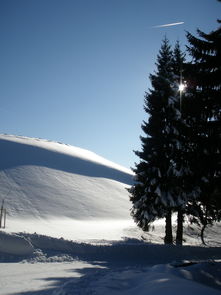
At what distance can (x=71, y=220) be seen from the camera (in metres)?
35.8

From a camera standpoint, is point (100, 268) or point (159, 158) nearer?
point (100, 268)

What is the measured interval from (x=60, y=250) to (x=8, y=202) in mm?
22109

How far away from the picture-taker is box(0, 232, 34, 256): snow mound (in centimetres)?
1623

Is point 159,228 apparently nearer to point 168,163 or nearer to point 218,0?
point 168,163

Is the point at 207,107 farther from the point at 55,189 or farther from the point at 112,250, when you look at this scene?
the point at 55,189

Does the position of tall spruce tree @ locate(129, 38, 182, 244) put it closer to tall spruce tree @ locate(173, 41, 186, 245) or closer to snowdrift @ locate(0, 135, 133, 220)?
tall spruce tree @ locate(173, 41, 186, 245)

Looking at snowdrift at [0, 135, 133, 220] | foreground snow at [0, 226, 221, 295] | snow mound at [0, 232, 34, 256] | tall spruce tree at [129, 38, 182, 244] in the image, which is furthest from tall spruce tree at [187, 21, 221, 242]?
snowdrift at [0, 135, 133, 220]

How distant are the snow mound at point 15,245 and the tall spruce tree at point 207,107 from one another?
36.7 feet

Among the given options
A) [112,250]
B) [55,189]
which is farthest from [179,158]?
[55,189]

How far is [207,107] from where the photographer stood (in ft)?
35.6

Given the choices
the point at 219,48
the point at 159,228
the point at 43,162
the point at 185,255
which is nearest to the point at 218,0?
the point at 219,48

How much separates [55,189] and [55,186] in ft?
5.83

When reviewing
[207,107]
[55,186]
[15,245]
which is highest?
[207,107]

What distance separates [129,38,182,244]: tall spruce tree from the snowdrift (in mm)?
18096
